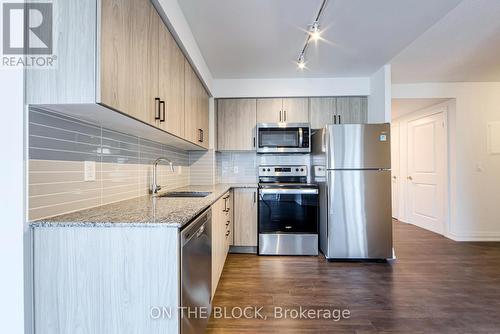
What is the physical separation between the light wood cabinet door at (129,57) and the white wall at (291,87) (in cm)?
188

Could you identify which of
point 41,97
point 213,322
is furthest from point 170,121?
point 213,322

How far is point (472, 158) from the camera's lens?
3.75 metres

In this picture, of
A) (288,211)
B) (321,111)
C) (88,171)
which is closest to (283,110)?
(321,111)

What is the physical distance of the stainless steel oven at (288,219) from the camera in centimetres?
308

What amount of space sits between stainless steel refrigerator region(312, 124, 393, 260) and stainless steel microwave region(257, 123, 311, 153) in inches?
18.7

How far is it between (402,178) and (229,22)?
183 inches

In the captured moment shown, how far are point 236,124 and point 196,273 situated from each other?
2432 mm

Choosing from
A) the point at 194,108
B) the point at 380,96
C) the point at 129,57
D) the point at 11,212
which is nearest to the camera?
the point at 11,212

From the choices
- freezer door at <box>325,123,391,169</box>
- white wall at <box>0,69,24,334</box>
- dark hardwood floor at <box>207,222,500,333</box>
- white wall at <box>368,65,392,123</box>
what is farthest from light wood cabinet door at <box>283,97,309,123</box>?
white wall at <box>0,69,24,334</box>

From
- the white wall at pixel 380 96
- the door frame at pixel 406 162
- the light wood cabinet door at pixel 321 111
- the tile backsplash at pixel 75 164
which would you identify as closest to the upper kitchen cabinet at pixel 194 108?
the tile backsplash at pixel 75 164

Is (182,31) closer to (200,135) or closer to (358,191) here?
(200,135)

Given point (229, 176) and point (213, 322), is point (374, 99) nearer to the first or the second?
point (229, 176)

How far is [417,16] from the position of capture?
2059 mm

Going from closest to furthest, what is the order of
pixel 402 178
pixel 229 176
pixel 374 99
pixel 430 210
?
pixel 374 99
pixel 229 176
pixel 430 210
pixel 402 178
